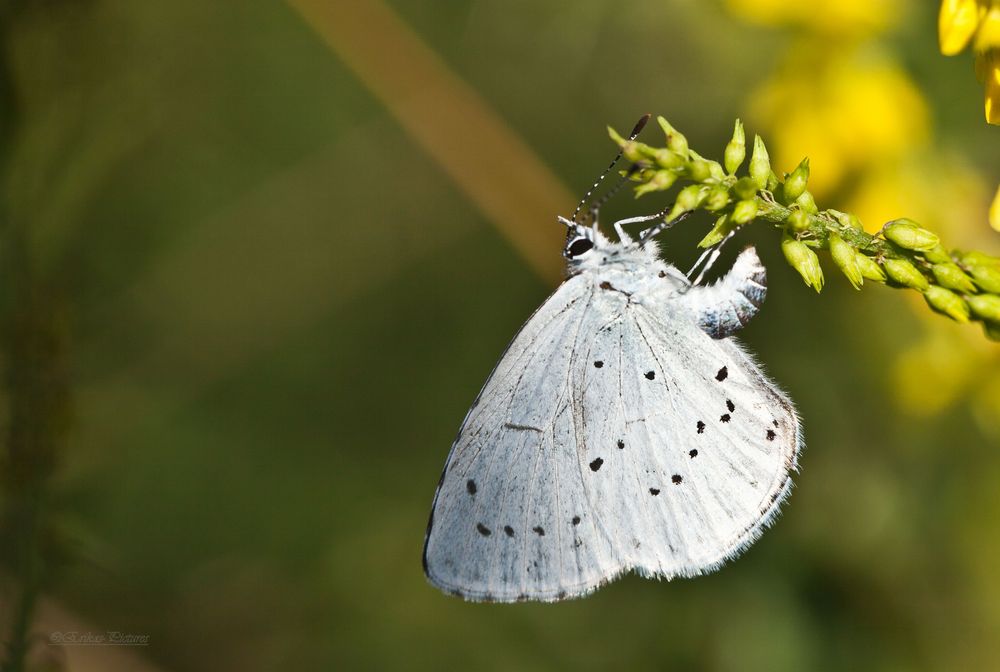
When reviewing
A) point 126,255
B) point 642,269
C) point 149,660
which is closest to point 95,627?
point 149,660

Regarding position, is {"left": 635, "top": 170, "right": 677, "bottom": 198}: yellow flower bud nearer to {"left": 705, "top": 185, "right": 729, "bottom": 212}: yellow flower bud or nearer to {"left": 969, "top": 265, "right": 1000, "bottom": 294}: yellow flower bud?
{"left": 705, "top": 185, "right": 729, "bottom": 212}: yellow flower bud

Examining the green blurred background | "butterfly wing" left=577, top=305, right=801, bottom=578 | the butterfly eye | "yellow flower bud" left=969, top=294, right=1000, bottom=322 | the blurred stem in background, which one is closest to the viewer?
"yellow flower bud" left=969, top=294, right=1000, bottom=322

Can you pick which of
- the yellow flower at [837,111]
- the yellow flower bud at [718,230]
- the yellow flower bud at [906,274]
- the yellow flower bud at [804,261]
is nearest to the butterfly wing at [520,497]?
the yellow flower bud at [718,230]

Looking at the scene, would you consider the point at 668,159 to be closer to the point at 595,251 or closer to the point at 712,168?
the point at 712,168

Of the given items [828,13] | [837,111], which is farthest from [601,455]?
[828,13]

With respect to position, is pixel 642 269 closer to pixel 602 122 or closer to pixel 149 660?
pixel 602 122

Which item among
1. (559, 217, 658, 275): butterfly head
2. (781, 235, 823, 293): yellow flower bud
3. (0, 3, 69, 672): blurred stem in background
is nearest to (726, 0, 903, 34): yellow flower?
(559, 217, 658, 275): butterfly head
